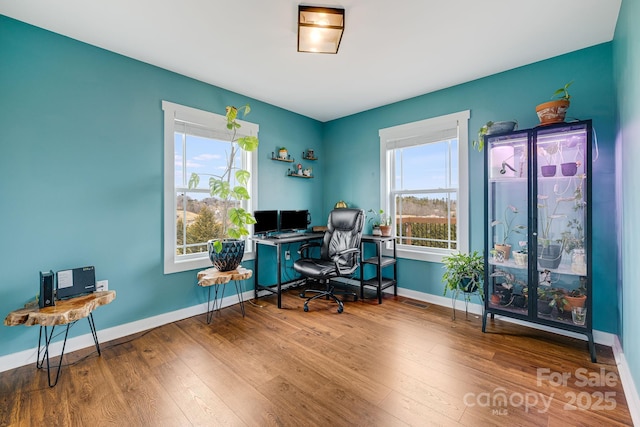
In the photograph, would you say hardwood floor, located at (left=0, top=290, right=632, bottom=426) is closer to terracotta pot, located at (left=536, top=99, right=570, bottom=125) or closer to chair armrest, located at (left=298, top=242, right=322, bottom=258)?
chair armrest, located at (left=298, top=242, right=322, bottom=258)

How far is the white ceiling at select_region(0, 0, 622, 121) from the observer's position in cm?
193

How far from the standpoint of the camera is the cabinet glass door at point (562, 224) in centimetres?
223

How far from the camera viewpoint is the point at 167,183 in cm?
Answer: 283

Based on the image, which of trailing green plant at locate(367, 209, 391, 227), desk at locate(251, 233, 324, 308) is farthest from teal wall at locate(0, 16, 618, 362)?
trailing green plant at locate(367, 209, 391, 227)

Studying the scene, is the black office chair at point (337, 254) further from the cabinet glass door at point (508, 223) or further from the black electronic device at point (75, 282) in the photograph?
the black electronic device at point (75, 282)

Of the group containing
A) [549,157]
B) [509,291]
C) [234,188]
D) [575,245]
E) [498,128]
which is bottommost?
[509,291]

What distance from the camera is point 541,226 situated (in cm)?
242

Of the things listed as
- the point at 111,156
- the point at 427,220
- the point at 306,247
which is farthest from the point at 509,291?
the point at 111,156

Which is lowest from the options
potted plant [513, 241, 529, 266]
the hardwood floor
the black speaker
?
the hardwood floor

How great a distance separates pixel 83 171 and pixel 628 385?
4.32 m

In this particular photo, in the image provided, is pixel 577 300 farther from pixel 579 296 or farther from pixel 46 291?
pixel 46 291

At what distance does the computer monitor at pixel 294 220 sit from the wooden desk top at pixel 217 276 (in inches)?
41.0

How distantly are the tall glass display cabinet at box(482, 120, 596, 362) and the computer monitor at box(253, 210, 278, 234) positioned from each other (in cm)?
250

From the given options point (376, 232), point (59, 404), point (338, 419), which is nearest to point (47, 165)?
point (59, 404)
